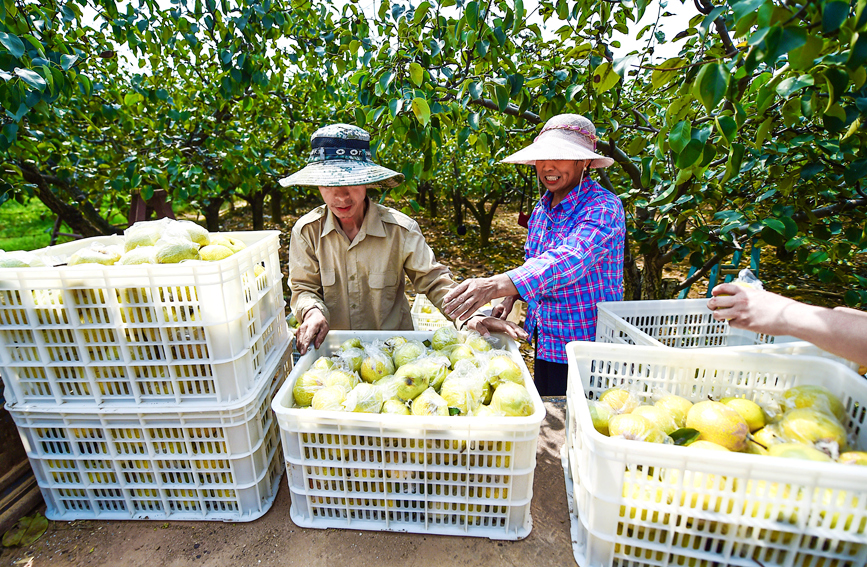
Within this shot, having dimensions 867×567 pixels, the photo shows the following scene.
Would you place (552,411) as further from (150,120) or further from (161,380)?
(150,120)

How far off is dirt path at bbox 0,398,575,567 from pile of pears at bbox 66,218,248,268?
920mm

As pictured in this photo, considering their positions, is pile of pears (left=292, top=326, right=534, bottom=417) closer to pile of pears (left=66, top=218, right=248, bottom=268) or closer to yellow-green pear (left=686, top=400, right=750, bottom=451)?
yellow-green pear (left=686, top=400, right=750, bottom=451)

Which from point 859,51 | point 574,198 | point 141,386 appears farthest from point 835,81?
point 141,386

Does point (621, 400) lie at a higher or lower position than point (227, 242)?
lower

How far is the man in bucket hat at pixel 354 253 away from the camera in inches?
86.8

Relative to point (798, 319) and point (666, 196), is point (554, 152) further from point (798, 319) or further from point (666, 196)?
point (798, 319)

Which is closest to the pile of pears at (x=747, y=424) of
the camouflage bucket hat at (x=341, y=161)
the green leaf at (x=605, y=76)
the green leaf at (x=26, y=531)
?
the green leaf at (x=605, y=76)

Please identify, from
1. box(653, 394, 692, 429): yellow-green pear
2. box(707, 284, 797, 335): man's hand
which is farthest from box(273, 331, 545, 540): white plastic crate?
box(707, 284, 797, 335): man's hand

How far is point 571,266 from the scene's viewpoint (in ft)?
6.31

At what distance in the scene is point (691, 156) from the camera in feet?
4.35

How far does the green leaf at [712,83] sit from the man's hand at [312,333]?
1.58m

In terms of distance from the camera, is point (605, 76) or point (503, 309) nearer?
point (605, 76)

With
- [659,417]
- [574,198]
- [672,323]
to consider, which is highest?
[574,198]

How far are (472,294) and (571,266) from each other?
497mm
